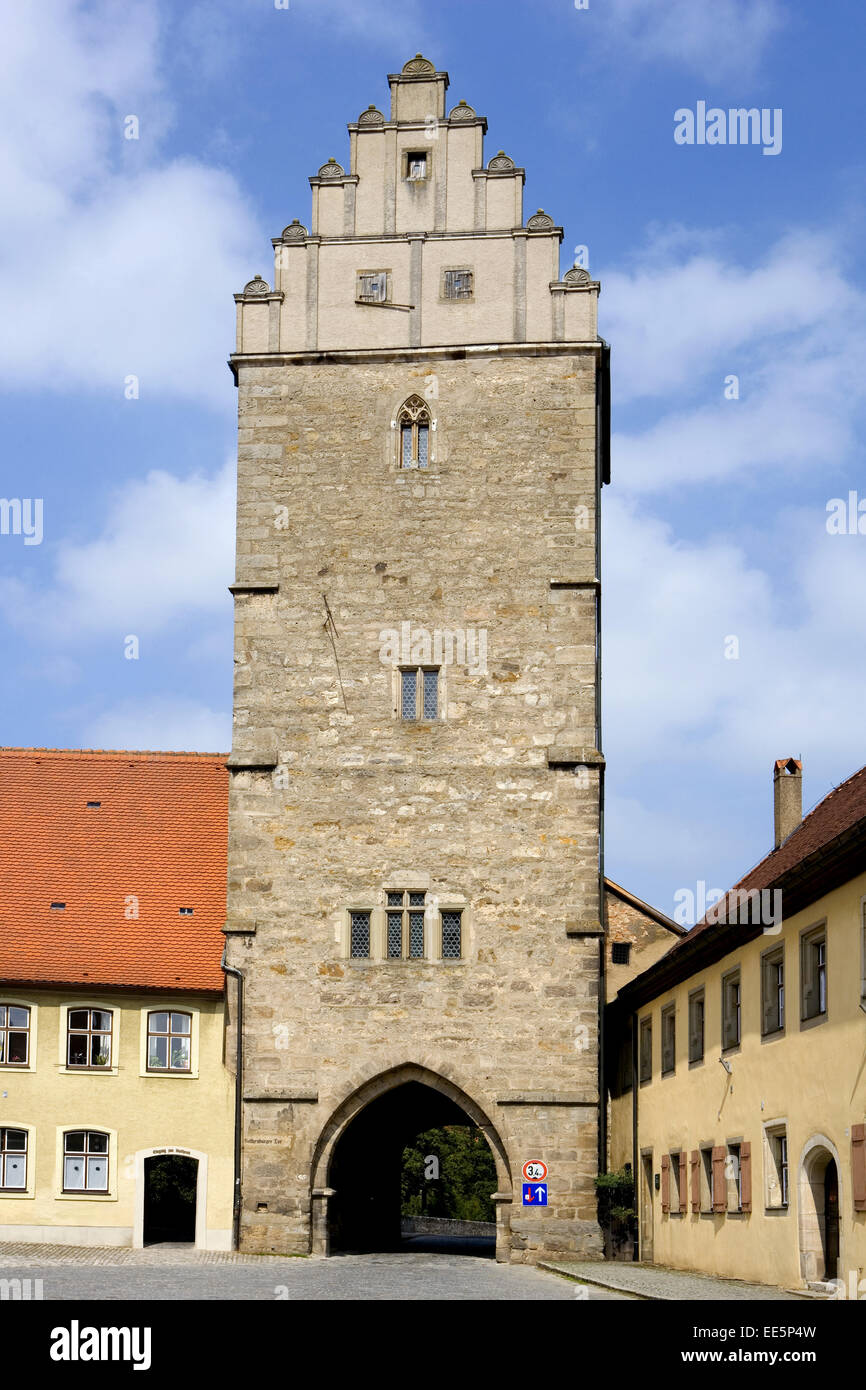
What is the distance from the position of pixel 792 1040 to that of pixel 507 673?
395 inches

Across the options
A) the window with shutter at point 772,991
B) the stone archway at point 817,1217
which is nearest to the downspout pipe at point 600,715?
the window with shutter at point 772,991

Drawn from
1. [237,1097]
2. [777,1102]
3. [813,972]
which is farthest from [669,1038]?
[813,972]

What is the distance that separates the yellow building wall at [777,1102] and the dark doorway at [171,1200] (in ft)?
28.2

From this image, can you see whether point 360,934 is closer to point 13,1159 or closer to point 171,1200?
point 13,1159

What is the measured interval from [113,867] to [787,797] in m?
10.7

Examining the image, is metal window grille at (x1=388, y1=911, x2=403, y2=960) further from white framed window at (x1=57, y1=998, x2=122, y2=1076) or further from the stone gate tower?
white framed window at (x1=57, y1=998, x2=122, y2=1076)

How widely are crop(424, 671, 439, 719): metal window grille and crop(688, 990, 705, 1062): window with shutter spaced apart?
19.8 feet

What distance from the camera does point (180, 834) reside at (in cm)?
2989

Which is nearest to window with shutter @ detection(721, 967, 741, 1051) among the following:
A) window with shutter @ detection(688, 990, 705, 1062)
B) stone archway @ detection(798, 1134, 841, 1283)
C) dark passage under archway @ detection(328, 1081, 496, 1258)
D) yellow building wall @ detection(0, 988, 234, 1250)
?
window with shutter @ detection(688, 990, 705, 1062)

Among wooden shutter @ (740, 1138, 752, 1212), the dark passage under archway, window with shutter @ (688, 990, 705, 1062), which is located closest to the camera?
wooden shutter @ (740, 1138, 752, 1212)

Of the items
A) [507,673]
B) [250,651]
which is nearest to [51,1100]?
[250,651]

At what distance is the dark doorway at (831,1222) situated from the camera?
17953mm

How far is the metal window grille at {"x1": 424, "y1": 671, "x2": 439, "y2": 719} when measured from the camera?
90.6ft
